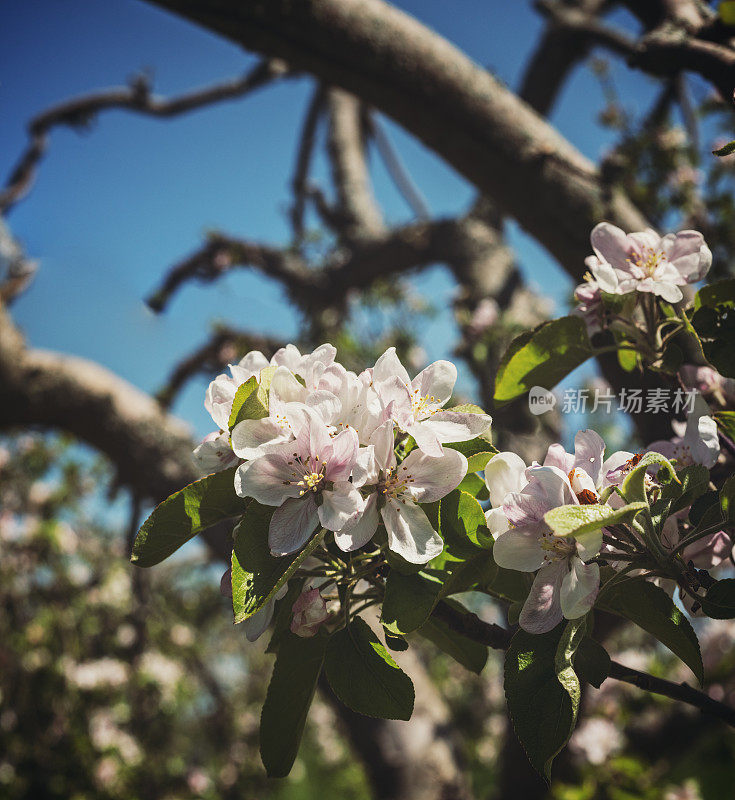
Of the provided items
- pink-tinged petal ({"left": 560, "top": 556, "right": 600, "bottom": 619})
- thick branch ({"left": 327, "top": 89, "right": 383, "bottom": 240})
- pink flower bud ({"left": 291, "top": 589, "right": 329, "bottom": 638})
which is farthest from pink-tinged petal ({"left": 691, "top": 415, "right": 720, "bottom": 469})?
thick branch ({"left": 327, "top": 89, "right": 383, "bottom": 240})

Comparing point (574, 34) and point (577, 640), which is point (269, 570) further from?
point (574, 34)

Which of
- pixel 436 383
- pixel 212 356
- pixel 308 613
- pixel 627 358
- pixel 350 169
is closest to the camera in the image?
pixel 308 613

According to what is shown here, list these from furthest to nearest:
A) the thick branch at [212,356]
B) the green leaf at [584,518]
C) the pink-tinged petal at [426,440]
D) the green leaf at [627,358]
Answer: the thick branch at [212,356]
the green leaf at [627,358]
the pink-tinged petal at [426,440]
the green leaf at [584,518]

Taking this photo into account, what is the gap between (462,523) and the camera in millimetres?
609

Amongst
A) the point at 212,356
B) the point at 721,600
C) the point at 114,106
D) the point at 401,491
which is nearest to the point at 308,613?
the point at 401,491

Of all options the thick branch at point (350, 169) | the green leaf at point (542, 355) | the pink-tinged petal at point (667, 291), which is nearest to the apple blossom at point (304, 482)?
the green leaf at point (542, 355)

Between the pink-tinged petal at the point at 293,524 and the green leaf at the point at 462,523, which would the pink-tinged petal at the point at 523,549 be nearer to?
the green leaf at the point at 462,523

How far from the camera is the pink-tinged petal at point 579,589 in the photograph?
517 mm

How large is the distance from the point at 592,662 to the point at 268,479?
14.3 inches

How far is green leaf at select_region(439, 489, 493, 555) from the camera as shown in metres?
0.60

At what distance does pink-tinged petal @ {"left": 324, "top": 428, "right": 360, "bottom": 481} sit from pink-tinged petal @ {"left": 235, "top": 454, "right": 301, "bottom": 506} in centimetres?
4

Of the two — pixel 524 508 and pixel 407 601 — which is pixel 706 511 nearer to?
pixel 524 508

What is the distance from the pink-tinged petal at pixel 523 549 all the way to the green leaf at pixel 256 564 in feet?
0.57

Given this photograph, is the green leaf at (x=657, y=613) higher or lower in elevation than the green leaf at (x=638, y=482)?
lower
